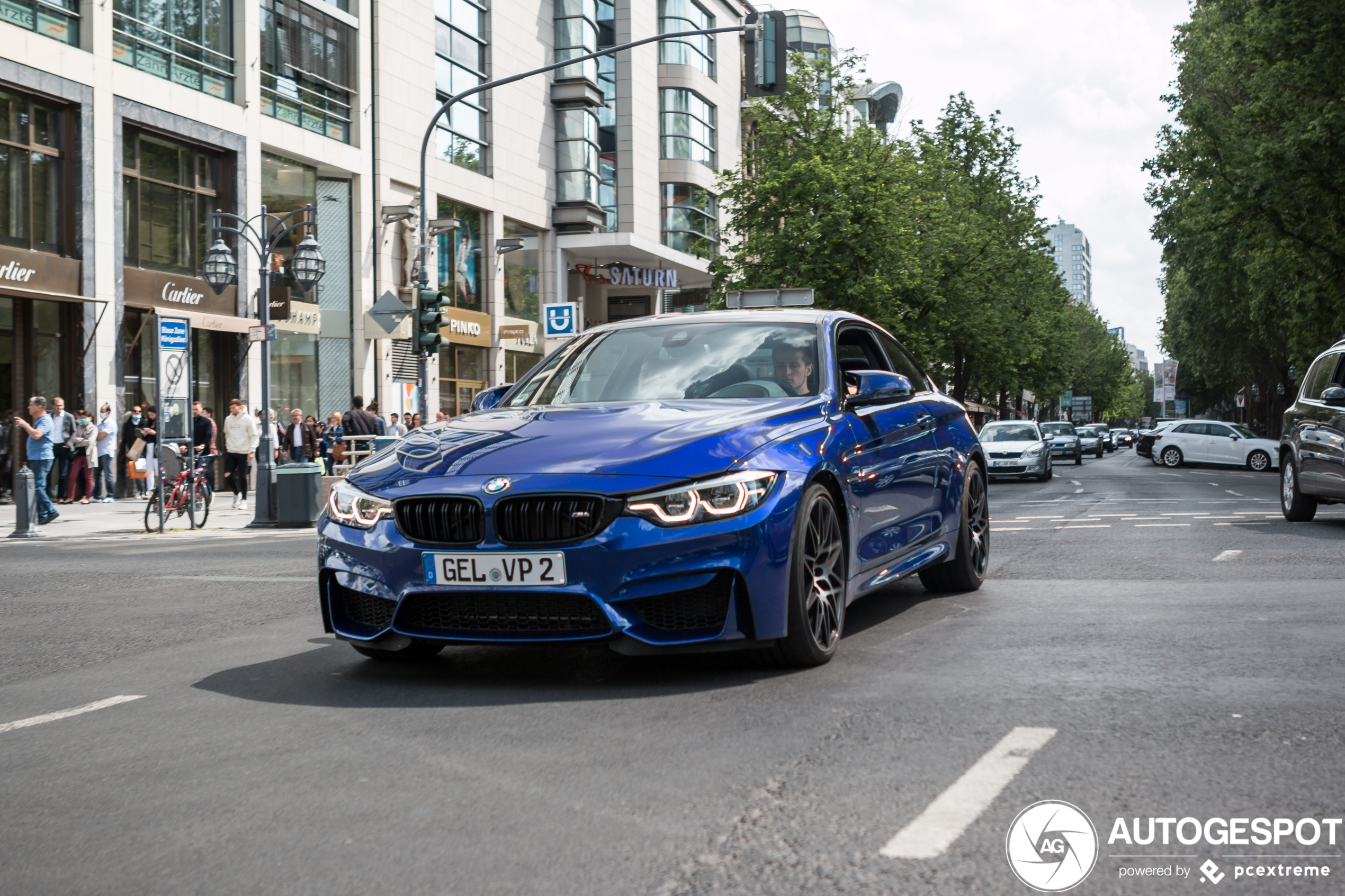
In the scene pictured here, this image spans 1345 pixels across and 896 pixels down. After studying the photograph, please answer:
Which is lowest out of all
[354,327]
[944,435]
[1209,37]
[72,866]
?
[72,866]

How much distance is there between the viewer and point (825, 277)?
128ft

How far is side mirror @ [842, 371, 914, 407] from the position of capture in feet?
21.6

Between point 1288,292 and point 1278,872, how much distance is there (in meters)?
32.9

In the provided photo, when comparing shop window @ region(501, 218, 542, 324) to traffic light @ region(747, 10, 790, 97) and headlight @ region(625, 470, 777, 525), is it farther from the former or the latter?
headlight @ region(625, 470, 777, 525)

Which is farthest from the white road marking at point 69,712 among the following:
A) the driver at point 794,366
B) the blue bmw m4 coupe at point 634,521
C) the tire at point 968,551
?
the tire at point 968,551

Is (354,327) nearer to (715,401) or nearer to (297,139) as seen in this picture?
(297,139)

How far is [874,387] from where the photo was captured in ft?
21.8

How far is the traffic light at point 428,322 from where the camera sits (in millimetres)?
20172

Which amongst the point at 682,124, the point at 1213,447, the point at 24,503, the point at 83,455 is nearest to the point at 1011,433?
the point at 1213,447

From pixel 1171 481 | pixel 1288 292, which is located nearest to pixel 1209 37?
pixel 1288 292

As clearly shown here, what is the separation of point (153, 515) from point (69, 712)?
14339 mm

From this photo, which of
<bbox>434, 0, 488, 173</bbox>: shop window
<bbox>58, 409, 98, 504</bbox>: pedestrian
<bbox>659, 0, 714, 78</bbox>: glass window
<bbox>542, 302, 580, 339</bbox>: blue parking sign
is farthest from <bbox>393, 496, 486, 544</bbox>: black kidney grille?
<bbox>659, 0, 714, 78</bbox>: glass window

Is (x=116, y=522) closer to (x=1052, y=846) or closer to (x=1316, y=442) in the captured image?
(x=1316, y=442)

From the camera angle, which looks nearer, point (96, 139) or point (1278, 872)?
point (1278, 872)
